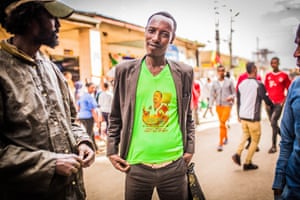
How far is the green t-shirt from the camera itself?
210 cm

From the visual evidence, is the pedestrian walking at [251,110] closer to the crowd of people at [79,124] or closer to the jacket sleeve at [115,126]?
the crowd of people at [79,124]

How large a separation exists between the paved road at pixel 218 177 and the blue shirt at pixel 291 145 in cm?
241

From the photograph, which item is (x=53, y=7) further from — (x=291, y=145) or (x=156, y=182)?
(x=291, y=145)

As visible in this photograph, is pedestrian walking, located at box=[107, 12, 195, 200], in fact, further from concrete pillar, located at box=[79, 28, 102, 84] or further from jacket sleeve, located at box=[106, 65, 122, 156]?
concrete pillar, located at box=[79, 28, 102, 84]

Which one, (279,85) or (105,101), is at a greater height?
(279,85)

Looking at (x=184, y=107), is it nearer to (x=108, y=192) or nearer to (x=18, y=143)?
(x=18, y=143)

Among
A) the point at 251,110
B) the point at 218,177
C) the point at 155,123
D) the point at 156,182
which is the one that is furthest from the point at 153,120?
the point at 251,110

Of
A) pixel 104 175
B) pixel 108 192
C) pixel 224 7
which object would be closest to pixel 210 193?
pixel 108 192

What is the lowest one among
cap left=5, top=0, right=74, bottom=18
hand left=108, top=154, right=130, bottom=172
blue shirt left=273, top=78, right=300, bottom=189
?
hand left=108, top=154, right=130, bottom=172

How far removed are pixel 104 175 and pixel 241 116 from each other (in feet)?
10.1

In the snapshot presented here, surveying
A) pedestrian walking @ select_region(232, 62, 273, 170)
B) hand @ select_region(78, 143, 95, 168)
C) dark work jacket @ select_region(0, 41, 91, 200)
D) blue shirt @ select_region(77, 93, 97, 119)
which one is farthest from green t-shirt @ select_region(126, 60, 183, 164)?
blue shirt @ select_region(77, 93, 97, 119)

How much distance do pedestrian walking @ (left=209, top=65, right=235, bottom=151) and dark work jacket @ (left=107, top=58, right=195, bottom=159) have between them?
4.68 m

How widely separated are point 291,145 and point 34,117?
5.50 feet

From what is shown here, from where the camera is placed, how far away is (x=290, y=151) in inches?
70.4
